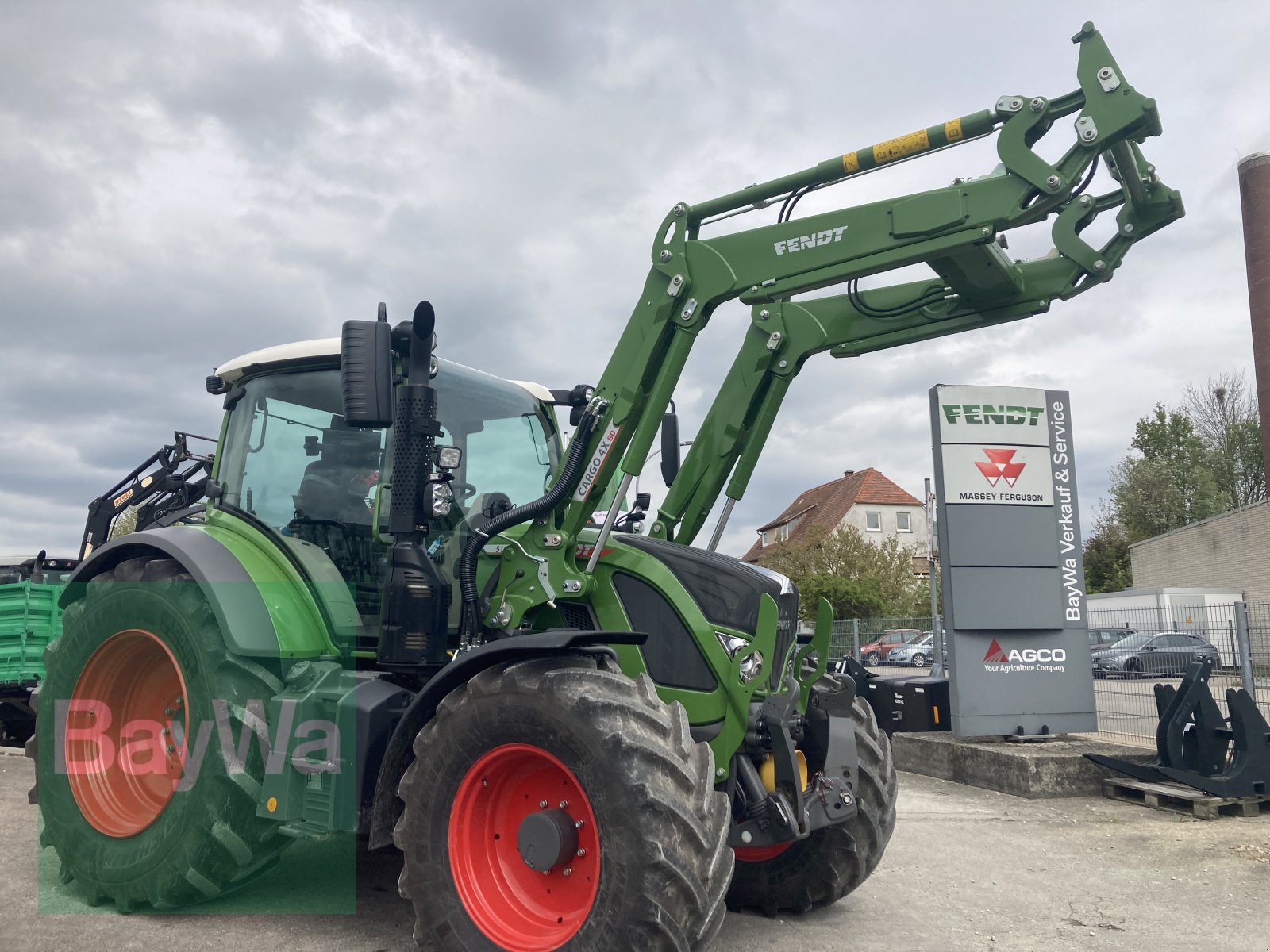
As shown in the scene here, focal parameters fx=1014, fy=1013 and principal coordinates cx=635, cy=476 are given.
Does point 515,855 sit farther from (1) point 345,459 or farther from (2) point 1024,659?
(2) point 1024,659

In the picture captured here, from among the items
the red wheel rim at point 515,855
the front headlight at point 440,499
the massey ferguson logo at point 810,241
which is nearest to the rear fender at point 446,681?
the red wheel rim at point 515,855

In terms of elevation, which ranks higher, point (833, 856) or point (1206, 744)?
point (1206, 744)

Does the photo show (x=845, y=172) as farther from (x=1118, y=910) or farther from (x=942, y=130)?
(x=1118, y=910)

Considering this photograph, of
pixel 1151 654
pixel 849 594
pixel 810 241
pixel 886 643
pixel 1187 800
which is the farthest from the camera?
pixel 849 594

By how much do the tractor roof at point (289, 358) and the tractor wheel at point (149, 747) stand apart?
1.18 metres

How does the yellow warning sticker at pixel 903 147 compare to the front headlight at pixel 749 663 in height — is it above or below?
above

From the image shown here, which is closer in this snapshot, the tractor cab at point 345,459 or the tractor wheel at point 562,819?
the tractor wheel at point 562,819

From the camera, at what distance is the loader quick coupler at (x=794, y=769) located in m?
4.19

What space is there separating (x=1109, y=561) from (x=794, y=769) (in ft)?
147

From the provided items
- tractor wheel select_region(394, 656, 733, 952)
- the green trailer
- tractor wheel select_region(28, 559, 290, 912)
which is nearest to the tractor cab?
tractor wheel select_region(28, 559, 290, 912)

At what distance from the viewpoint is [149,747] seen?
5434 mm

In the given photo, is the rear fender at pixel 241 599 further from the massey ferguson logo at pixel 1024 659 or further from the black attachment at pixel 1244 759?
the massey ferguson logo at pixel 1024 659

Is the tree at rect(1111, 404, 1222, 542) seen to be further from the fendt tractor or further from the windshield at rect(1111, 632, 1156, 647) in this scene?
the fendt tractor

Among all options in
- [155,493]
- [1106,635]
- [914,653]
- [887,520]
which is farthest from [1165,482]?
[155,493]
